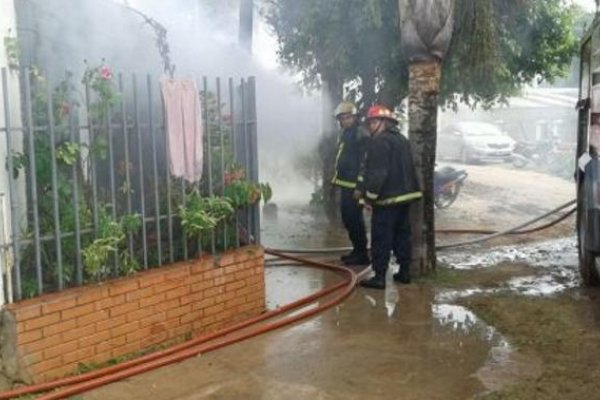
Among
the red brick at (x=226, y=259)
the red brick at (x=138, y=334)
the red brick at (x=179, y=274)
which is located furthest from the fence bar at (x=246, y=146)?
the red brick at (x=138, y=334)

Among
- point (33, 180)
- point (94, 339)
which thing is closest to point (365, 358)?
point (94, 339)

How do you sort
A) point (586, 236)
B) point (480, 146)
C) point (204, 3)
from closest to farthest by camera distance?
point (586, 236) < point (204, 3) < point (480, 146)

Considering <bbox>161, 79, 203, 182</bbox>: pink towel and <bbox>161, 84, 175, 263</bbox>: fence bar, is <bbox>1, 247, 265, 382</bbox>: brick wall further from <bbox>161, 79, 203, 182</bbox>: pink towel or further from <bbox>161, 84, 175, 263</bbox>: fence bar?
<bbox>161, 79, 203, 182</bbox>: pink towel

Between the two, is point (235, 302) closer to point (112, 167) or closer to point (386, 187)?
point (112, 167)

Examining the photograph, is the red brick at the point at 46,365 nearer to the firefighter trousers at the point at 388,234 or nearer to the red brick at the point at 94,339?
the red brick at the point at 94,339

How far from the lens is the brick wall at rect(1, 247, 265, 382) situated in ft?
14.5

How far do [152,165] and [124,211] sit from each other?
1.29 feet

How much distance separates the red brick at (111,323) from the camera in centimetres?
482

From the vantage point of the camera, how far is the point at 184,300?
214 inches

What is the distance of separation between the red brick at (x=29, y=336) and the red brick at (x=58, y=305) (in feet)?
0.40

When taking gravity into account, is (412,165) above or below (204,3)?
below

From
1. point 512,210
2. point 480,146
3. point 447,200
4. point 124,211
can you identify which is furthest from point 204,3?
point 480,146

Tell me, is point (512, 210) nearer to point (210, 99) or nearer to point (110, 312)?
point (210, 99)

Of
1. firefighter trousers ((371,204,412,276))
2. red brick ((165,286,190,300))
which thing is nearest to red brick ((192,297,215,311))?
red brick ((165,286,190,300))
